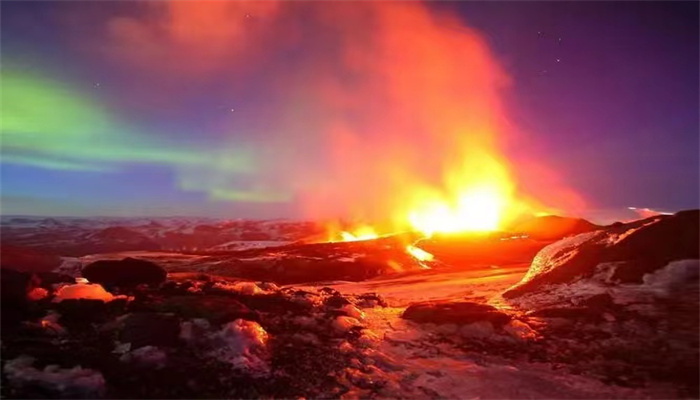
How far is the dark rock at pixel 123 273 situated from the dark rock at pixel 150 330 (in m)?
3.90

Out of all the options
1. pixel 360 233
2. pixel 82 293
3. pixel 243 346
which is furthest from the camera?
pixel 360 233

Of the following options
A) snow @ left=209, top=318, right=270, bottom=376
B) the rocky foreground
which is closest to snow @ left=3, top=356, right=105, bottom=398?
the rocky foreground

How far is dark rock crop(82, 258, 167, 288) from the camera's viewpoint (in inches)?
505

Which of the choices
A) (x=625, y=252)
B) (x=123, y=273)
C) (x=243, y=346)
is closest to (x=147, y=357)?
(x=243, y=346)

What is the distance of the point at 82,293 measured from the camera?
1066cm

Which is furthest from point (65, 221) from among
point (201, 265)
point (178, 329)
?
point (178, 329)

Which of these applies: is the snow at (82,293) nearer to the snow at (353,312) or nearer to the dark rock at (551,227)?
the snow at (353,312)

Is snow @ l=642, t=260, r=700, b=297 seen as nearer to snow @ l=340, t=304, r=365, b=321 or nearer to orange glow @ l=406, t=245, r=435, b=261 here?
snow @ l=340, t=304, r=365, b=321

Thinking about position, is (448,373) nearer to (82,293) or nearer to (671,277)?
(671,277)

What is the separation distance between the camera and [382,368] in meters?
9.12

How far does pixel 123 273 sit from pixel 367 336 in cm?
754

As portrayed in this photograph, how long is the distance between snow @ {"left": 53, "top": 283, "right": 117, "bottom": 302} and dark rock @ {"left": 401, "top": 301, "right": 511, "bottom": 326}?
786cm

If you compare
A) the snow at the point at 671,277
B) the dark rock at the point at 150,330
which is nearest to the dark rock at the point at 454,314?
the snow at the point at 671,277

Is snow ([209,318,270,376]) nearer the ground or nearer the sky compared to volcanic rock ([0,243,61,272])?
nearer the ground
